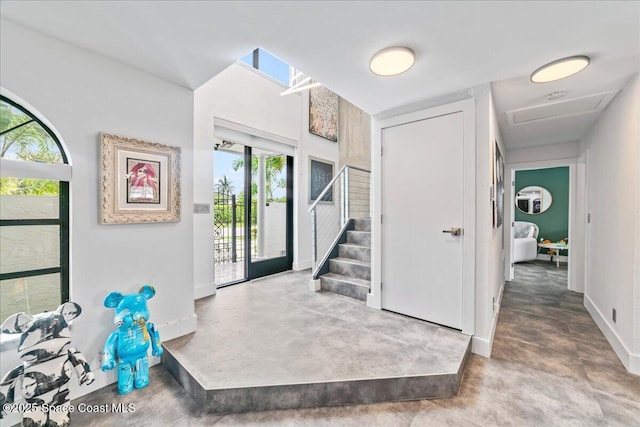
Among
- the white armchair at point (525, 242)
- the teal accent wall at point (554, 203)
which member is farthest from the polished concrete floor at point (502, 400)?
the teal accent wall at point (554, 203)

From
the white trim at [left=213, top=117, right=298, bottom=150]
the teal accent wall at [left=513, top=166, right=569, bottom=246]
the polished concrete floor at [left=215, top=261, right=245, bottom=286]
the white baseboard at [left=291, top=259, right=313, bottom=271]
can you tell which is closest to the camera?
the white trim at [left=213, top=117, right=298, bottom=150]

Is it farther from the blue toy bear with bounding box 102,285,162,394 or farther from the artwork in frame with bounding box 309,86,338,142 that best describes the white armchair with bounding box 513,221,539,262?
the blue toy bear with bounding box 102,285,162,394

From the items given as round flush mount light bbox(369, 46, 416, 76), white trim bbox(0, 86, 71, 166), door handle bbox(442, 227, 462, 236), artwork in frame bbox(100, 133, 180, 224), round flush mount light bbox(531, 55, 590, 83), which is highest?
round flush mount light bbox(369, 46, 416, 76)

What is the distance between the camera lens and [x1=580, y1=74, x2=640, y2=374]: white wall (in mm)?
2074

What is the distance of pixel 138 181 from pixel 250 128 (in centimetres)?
219

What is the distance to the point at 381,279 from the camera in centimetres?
292

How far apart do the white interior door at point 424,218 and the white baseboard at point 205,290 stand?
87.8 inches

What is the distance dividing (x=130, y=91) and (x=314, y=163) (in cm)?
336

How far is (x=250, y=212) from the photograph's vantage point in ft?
13.5

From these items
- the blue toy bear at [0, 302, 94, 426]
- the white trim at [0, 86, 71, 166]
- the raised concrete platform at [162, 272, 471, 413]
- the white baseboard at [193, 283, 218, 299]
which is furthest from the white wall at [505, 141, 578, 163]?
the blue toy bear at [0, 302, 94, 426]

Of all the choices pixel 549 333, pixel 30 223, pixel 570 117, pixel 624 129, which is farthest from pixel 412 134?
pixel 30 223

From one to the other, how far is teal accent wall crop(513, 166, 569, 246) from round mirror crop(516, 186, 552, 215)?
3.5 inches

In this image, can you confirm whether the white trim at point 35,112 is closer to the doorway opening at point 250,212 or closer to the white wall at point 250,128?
the white wall at point 250,128

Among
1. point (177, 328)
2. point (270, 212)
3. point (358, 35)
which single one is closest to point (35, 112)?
point (177, 328)
